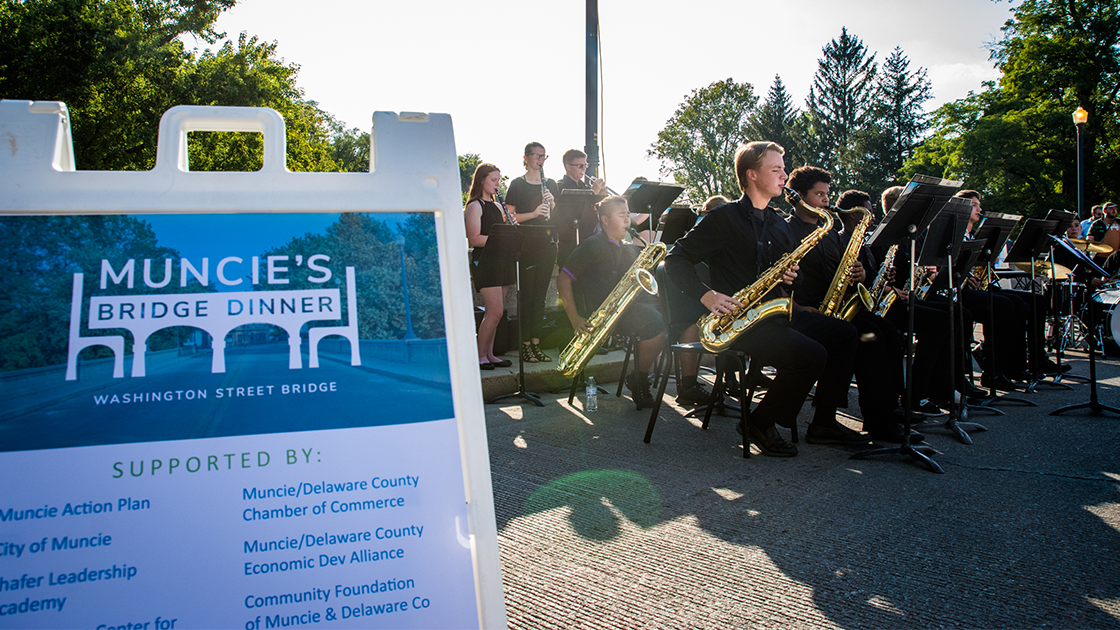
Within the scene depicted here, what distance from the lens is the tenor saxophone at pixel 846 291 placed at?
5.09 meters

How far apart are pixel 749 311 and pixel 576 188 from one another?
4.06 m

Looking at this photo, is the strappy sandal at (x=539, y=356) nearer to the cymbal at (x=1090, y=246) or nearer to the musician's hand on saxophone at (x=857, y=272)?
the musician's hand on saxophone at (x=857, y=272)

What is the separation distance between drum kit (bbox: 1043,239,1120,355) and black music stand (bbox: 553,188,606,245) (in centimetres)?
486

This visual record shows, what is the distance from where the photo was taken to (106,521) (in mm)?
1144

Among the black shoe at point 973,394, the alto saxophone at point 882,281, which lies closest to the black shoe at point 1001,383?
the black shoe at point 973,394

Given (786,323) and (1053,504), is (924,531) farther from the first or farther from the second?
(786,323)

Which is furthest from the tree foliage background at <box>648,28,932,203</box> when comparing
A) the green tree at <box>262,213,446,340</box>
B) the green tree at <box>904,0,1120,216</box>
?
the green tree at <box>262,213,446,340</box>

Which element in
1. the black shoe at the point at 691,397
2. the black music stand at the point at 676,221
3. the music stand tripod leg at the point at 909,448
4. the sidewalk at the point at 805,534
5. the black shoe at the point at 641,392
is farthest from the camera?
the black music stand at the point at 676,221

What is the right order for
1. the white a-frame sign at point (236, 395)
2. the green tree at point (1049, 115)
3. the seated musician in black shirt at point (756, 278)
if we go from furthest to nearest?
the green tree at point (1049, 115) → the seated musician in black shirt at point (756, 278) → the white a-frame sign at point (236, 395)

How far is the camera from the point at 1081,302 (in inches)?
394

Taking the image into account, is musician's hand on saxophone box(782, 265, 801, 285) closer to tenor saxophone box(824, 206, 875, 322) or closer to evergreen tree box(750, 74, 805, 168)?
tenor saxophone box(824, 206, 875, 322)

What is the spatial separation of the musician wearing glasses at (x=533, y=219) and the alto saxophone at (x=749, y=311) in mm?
2521

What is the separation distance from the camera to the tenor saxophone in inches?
200

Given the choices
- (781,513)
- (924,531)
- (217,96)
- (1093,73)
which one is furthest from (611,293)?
(1093,73)
